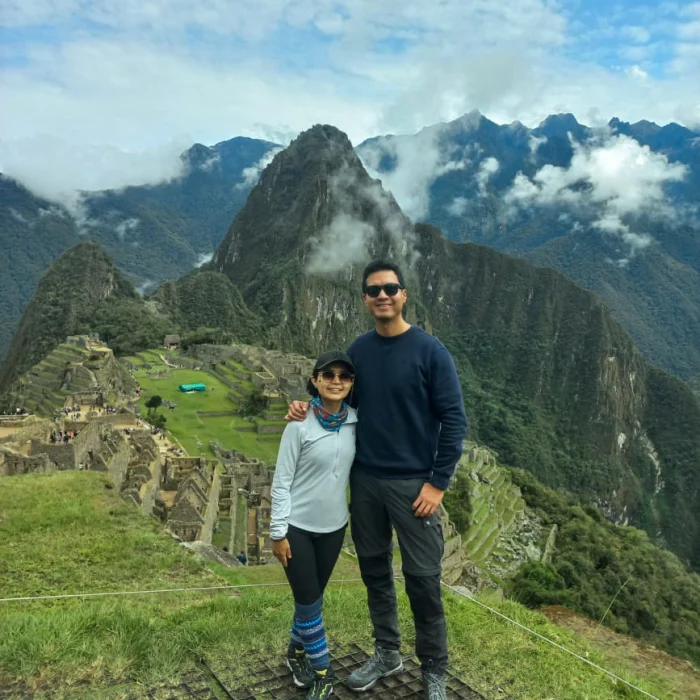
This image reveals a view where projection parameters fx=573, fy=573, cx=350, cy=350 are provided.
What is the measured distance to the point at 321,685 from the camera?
3.38 metres

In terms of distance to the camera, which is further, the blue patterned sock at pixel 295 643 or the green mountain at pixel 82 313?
the green mountain at pixel 82 313

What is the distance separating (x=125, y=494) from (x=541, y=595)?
11.0 meters

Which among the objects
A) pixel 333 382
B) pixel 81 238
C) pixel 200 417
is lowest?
pixel 200 417

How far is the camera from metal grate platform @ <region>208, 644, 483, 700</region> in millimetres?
3375

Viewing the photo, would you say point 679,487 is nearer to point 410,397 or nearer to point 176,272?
point 410,397

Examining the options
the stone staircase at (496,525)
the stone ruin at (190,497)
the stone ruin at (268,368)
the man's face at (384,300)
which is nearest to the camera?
the man's face at (384,300)

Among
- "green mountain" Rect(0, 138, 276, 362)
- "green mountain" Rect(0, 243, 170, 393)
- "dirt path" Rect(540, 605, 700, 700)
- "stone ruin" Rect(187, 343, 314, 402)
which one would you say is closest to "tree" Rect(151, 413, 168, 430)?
"stone ruin" Rect(187, 343, 314, 402)

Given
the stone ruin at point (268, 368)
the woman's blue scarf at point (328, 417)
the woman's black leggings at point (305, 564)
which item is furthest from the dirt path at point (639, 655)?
the stone ruin at point (268, 368)

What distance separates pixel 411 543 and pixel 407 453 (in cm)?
54

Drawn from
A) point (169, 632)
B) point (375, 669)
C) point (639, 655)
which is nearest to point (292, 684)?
point (375, 669)

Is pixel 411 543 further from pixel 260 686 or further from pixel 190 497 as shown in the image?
pixel 190 497

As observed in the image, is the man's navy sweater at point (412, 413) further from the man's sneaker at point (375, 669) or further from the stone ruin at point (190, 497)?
the stone ruin at point (190, 497)

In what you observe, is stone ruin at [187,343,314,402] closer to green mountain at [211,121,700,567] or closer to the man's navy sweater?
the man's navy sweater

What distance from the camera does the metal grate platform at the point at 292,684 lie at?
11.1 ft
